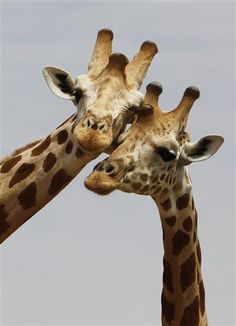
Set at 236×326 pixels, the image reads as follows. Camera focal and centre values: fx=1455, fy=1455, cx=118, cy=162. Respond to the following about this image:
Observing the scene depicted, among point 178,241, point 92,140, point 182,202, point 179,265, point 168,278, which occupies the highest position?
point 92,140

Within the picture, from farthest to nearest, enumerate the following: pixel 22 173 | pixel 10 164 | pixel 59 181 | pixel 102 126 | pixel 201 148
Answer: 1. pixel 10 164
2. pixel 22 173
3. pixel 59 181
4. pixel 201 148
5. pixel 102 126

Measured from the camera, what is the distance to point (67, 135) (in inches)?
651

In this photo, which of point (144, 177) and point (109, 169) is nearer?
point (109, 169)

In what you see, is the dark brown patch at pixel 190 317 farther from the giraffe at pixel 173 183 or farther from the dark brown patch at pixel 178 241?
the dark brown patch at pixel 178 241

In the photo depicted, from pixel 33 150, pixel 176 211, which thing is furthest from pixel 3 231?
pixel 176 211

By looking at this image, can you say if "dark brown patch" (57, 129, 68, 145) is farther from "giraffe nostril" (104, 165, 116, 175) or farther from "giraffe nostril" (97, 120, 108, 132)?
"giraffe nostril" (104, 165, 116, 175)

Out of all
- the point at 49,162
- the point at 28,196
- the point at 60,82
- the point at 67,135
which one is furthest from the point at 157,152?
the point at 60,82

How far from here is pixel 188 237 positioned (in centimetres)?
1619

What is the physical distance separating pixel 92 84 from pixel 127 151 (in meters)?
1.19

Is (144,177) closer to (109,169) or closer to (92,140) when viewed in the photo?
(109,169)

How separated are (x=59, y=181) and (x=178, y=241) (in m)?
1.52

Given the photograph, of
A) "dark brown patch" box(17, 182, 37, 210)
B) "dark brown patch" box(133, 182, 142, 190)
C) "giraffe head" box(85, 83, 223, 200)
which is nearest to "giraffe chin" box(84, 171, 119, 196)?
"giraffe head" box(85, 83, 223, 200)

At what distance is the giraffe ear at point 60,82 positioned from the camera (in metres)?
16.9

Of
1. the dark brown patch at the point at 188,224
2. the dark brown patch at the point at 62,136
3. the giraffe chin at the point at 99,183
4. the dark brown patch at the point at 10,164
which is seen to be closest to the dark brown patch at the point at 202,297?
the dark brown patch at the point at 188,224
